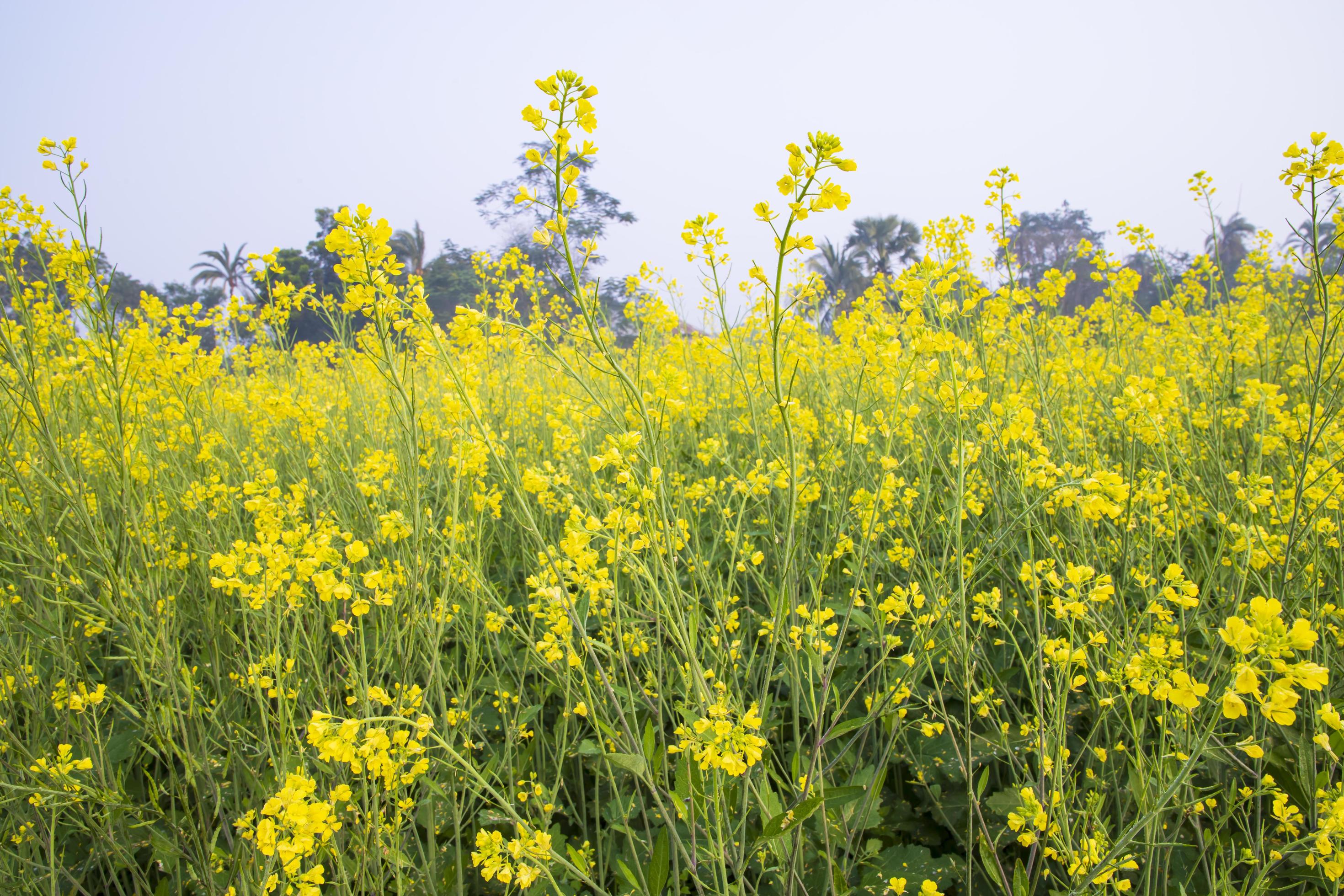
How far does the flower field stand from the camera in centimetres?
113

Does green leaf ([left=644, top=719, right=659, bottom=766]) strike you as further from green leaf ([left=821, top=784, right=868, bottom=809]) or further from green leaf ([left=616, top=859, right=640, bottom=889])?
green leaf ([left=821, top=784, right=868, bottom=809])

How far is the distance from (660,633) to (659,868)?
46cm

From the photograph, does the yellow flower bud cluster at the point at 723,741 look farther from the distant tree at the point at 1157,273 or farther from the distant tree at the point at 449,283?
the distant tree at the point at 449,283

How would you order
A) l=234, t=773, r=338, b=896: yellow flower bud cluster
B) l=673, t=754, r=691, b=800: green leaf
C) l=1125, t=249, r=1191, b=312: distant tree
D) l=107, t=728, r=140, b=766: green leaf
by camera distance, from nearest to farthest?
l=234, t=773, r=338, b=896: yellow flower bud cluster
l=673, t=754, r=691, b=800: green leaf
l=107, t=728, r=140, b=766: green leaf
l=1125, t=249, r=1191, b=312: distant tree

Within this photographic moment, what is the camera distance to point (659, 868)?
119 centimetres

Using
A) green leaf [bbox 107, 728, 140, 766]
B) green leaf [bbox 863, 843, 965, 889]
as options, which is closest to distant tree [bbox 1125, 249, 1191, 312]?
green leaf [bbox 863, 843, 965, 889]

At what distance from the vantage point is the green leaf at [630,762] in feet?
3.25

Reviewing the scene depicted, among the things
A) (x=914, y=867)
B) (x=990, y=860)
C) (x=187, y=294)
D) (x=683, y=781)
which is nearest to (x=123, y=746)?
(x=683, y=781)

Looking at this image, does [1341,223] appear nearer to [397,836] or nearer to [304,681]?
[397,836]

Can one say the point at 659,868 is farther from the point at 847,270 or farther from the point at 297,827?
the point at 847,270

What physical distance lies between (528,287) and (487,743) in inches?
123

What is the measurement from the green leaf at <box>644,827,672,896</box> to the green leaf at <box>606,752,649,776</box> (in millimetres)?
271

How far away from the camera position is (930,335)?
1311 millimetres

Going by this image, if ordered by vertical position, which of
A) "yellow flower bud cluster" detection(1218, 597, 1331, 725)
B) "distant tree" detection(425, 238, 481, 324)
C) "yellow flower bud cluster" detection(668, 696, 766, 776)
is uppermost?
"distant tree" detection(425, 238, 481, 324)
